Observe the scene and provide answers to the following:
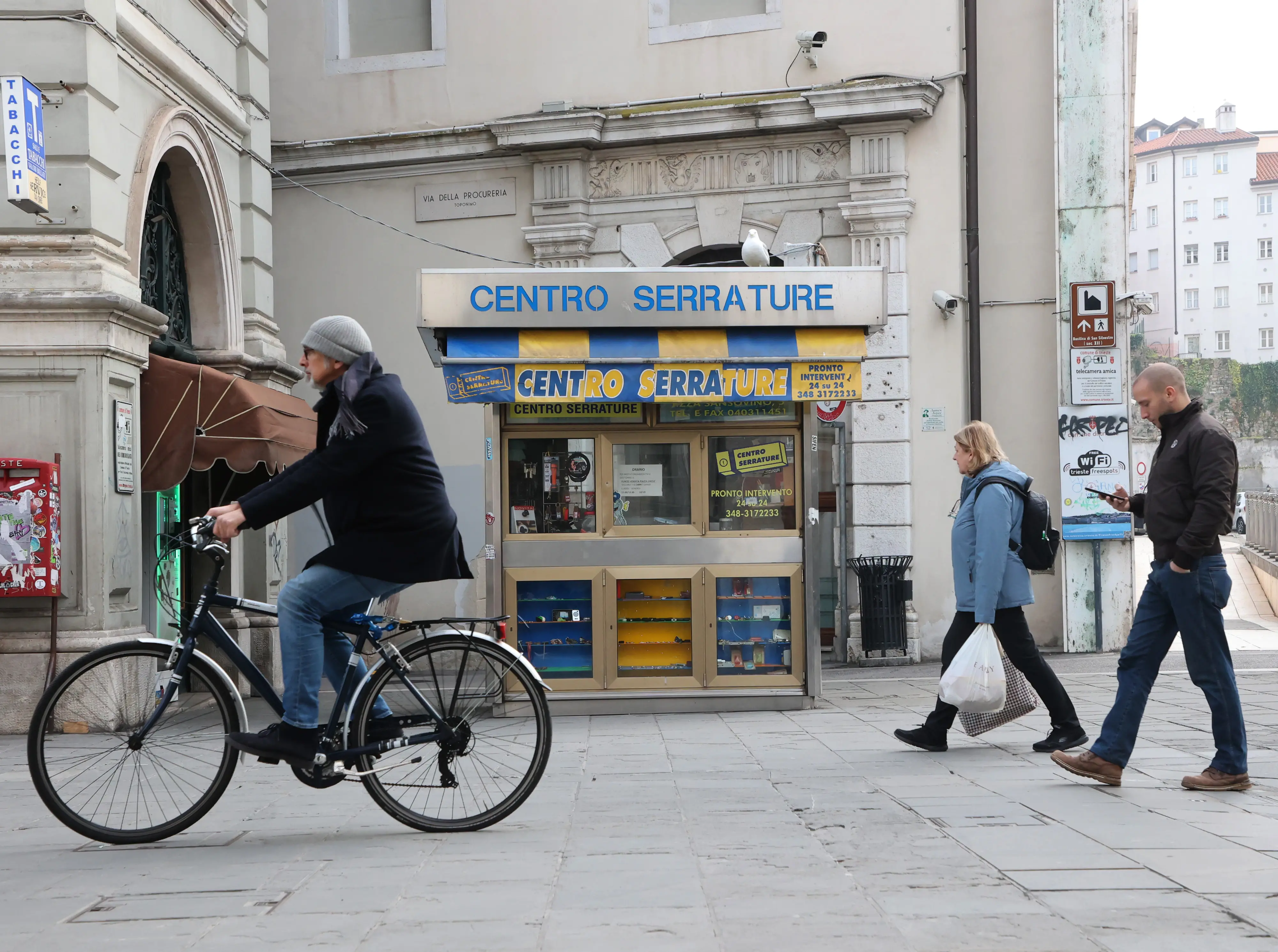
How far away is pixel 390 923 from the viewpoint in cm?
373

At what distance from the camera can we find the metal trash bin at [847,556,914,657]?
13.7 metres

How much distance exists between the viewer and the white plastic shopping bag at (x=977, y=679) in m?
6.95

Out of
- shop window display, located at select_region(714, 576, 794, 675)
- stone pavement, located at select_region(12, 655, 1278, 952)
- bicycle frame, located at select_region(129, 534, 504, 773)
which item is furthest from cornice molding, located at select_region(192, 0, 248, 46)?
bicycle frame, located at select_region(129, 534, 504, 773)

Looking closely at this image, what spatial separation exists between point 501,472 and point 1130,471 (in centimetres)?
741

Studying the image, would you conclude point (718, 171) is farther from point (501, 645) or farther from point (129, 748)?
point (129, 748)

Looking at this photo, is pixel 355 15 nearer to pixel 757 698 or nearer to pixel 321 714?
pixel 757 698

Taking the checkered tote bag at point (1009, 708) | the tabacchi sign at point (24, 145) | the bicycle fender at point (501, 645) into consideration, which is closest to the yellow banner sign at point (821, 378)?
the checkered tote bag at point (1009, 708)

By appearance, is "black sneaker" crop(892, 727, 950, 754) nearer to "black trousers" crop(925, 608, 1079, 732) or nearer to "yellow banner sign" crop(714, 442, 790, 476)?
"black trousers" crop(925, 608, 1079, 732)

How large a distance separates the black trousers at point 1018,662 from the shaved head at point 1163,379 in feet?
5.44

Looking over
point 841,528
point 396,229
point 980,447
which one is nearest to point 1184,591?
point 980,447

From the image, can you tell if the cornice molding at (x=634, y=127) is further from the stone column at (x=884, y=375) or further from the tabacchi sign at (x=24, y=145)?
the tabacchi sign at (x=24, y=145)

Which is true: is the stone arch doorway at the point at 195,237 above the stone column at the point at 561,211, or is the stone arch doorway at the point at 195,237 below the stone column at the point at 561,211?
below

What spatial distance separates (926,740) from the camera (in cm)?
730

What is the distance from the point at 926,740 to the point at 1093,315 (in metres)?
7.92
